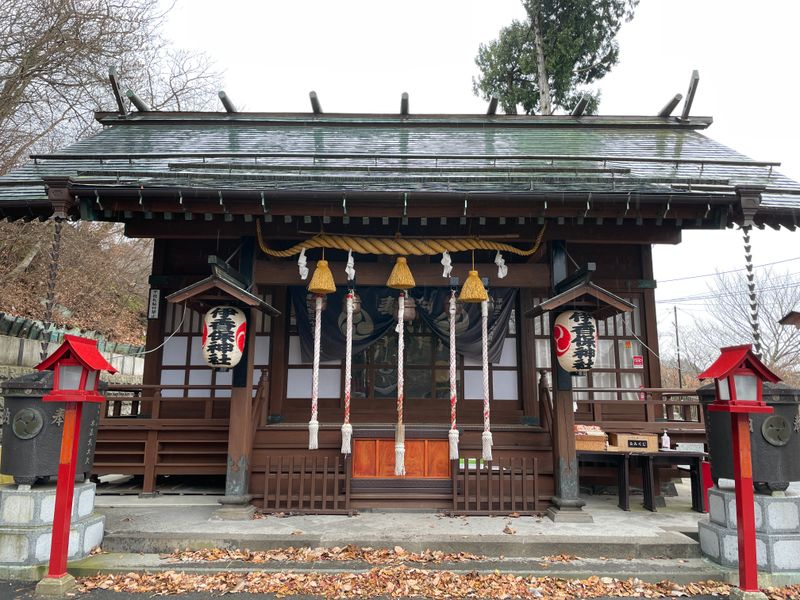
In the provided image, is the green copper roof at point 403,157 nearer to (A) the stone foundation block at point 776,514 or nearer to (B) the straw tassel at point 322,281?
(B) the straw tassel at point 322,281

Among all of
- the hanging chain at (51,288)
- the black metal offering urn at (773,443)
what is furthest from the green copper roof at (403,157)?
the black metal offering urn at (773,443)

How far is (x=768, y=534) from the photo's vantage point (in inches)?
196

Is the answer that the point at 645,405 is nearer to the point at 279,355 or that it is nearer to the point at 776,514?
the point at 776,514

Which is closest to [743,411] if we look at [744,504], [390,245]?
[744,504]

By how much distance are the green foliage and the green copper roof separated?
23.8 feet

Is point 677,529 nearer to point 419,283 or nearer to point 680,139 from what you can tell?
point 419,283

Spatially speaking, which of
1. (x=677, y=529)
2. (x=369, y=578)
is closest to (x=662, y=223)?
(x=677, y=529)

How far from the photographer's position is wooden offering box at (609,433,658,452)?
23.7ft

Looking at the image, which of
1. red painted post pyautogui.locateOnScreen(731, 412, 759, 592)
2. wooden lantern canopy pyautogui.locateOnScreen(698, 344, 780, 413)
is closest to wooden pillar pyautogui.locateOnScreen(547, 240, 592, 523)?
red painted post pyautogui.locateOnScreen(731, 412, 759, 592)

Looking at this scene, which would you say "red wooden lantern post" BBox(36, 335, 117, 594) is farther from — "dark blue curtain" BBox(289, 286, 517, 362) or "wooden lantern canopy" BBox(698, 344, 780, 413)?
"wooden lantern canopy" BBox(698, 344, 780, 413)

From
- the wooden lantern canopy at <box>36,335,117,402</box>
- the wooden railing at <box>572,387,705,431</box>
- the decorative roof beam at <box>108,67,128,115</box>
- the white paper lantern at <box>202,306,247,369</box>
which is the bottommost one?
the wooden railing at <box>572,387,705,431</box>

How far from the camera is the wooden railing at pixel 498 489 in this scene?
21.7 feet

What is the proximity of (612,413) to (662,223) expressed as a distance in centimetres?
354

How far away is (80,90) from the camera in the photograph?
14594 mm
